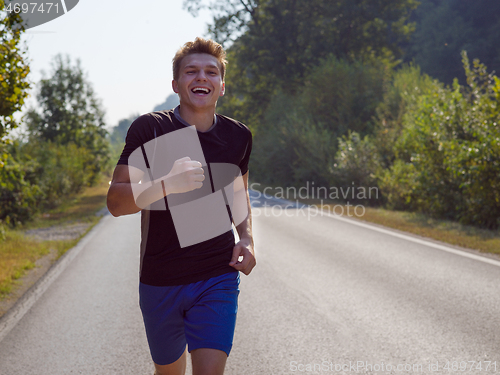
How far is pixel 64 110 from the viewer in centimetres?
3412

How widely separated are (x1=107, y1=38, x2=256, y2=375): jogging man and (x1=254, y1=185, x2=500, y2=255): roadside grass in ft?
24.4

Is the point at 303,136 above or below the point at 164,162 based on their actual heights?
below

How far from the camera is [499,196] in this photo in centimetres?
1193

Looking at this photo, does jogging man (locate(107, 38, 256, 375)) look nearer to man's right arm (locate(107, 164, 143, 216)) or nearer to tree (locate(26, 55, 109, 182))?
man's right arm (locate(107, 164, 143, 216))

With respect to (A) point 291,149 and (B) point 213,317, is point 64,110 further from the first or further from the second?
(B) point 213,317

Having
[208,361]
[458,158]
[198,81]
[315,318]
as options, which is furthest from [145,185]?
[458,158]

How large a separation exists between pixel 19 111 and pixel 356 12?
1242 inches

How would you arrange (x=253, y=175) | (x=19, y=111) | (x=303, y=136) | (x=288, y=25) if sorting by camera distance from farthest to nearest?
(x=288, y=25)
(x=253, y=175)
(x=303, y=136)
(x=19, y=111)

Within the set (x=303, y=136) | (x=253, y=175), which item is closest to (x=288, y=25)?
(x=253, y=175)

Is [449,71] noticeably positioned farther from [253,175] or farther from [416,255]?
[416,255]

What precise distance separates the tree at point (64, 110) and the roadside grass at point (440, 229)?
23.9m

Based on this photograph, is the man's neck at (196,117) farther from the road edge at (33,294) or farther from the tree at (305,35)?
the tree at (305,35)

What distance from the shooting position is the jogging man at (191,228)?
8.47 ft

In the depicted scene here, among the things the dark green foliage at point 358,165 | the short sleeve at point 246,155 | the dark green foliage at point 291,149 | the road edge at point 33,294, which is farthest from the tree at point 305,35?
the short sleeve at point 246,155
